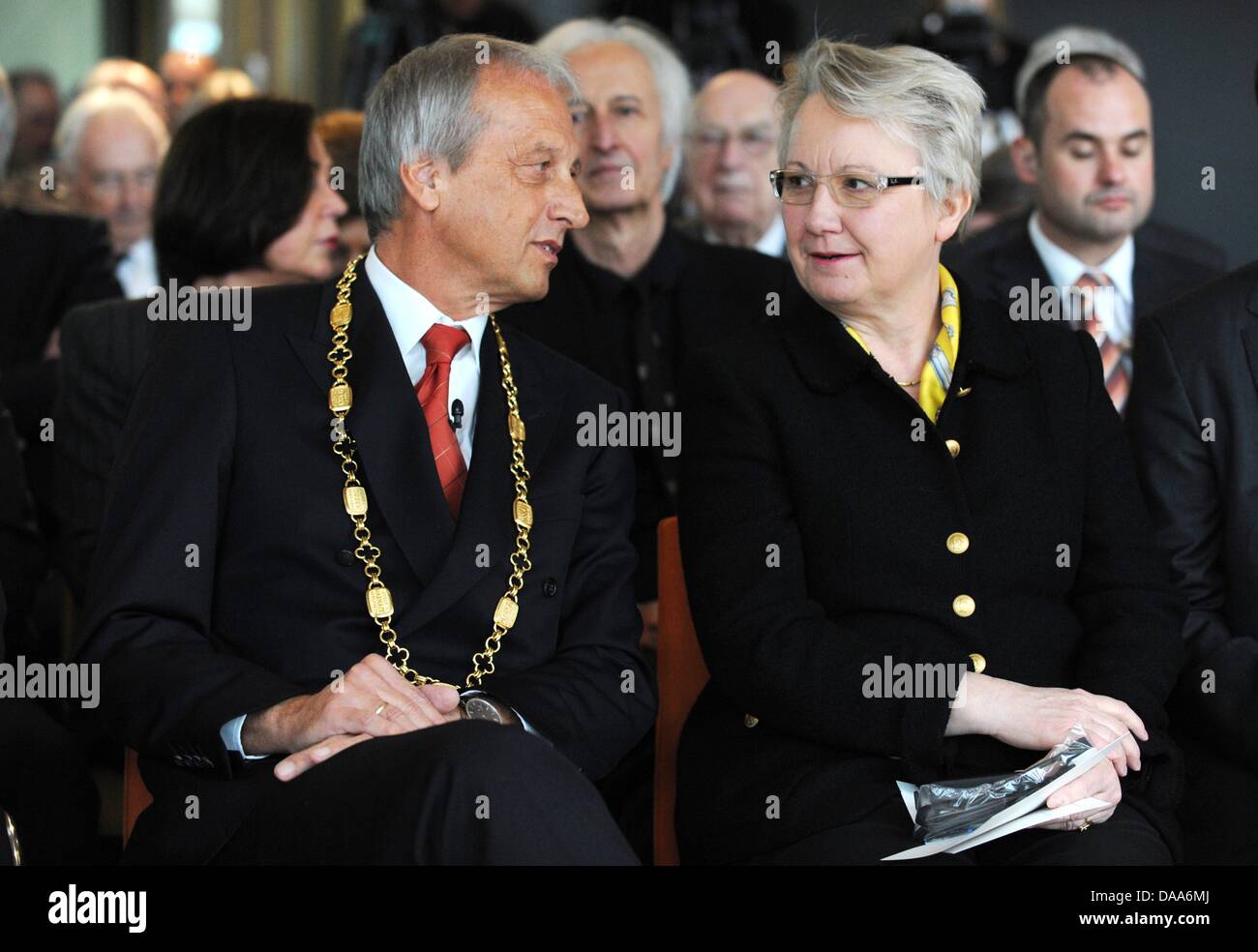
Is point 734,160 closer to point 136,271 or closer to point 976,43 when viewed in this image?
point 136,271

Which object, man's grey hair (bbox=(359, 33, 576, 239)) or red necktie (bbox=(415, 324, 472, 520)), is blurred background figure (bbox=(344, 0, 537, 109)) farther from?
red necktie (bbox=(415, 324, 472, 520))

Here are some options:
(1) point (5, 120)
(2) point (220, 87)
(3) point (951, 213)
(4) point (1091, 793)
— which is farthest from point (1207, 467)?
(2) point (220, 87)

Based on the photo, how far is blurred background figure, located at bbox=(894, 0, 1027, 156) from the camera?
6.95m

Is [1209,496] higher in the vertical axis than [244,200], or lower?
lower

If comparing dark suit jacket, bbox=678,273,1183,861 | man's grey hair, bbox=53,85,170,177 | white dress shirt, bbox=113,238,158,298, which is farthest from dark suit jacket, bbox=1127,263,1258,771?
man's grey hair, bbox=53,85,170,177

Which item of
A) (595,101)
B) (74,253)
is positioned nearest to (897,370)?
(595,101)

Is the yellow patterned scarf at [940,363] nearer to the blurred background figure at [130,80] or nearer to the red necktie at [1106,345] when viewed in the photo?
the red necktie at [1106,345]

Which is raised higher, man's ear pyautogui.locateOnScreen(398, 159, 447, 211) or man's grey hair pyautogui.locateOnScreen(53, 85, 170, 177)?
man's grey hair pyautogui.locateOnScreen(53, 85, 170, 177)

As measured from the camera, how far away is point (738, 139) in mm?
5234

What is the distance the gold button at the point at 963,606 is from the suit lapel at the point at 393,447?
76 cm

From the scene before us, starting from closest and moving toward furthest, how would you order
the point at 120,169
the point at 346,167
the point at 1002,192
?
the point at 346,167 → the point at 1002,192 → the point at 120,169

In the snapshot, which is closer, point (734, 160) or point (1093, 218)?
point (1093, 218)

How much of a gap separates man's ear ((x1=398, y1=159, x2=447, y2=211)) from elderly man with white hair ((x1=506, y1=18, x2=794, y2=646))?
935 mm

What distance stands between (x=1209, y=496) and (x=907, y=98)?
2.70ft
